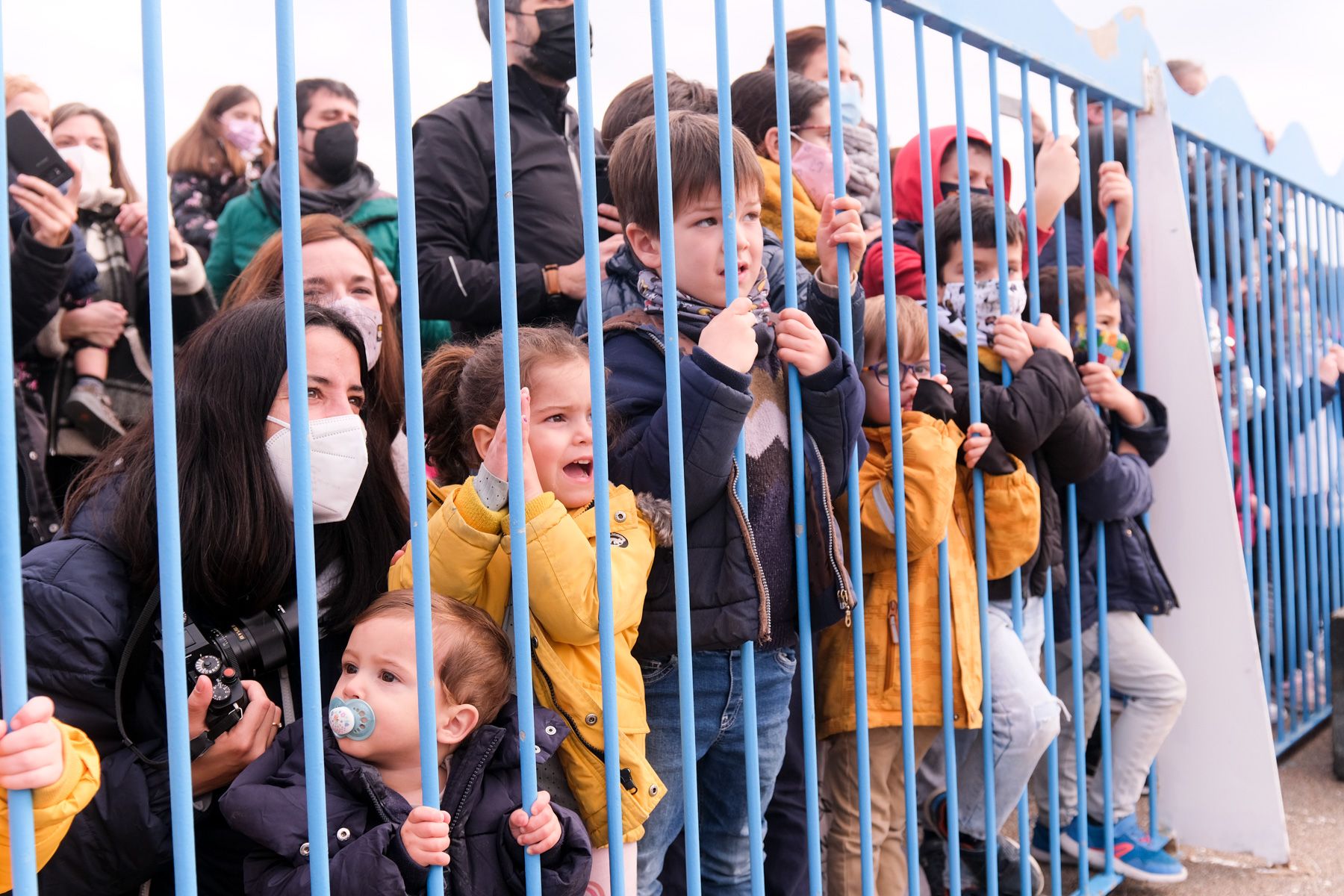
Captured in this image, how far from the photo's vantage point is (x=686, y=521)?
2275mm

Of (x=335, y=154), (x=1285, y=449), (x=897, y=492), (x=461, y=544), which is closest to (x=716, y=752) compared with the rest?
(x=897, y=492)

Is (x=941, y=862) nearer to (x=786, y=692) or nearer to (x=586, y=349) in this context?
(x=786, y=692)

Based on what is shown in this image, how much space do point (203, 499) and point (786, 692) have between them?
46.5 inches

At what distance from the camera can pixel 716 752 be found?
2453mm

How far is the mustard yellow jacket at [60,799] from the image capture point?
4.56 ft

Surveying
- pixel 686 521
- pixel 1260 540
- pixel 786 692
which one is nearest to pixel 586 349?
pixel 686 521

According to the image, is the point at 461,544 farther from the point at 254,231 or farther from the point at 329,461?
the point at 254,231

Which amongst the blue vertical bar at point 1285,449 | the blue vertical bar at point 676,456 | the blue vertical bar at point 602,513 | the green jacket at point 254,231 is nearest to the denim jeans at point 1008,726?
the blue vertical bar at point 676,456

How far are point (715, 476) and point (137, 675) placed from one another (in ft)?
3.09

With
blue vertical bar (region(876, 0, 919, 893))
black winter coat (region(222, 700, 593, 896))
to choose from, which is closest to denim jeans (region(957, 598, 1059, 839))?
blue vertical bar (region(876, 0, 919, 893))

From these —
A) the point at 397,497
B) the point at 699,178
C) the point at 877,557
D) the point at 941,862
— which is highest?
the point at 699,178

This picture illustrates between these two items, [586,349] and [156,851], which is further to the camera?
[586,349]

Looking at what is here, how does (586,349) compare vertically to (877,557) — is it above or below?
above

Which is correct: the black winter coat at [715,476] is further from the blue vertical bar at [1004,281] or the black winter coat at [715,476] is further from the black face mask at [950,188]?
the black face mask at [950,188]
